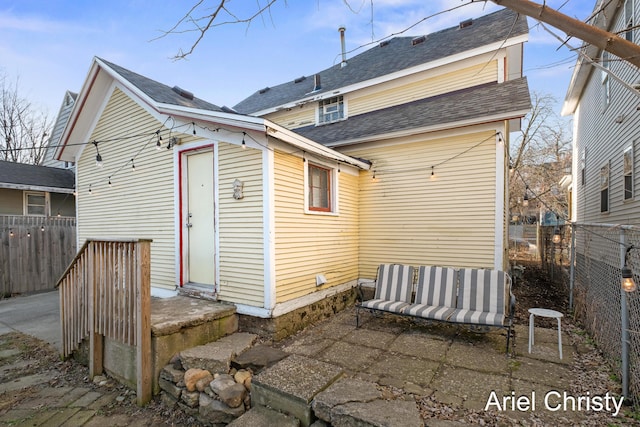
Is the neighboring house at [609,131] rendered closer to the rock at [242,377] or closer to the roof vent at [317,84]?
the rock at [242,377]

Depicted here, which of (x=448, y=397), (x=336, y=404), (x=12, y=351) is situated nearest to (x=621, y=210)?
(x=448, y=397)

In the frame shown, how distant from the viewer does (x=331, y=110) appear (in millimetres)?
9234

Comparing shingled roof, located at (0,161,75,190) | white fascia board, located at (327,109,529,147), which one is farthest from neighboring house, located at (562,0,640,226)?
shingled roof, located at (0,161,75,190)

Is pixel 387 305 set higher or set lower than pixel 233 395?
higher

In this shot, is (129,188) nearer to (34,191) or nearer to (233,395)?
(233,395)

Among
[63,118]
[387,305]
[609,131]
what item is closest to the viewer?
[387,305]

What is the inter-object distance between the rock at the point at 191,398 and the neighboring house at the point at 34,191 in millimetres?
11304

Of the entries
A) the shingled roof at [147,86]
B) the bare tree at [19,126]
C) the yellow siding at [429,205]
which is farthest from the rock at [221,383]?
the bare tree at [19,126]

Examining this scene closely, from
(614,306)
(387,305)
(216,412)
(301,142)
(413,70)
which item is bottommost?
(216,412)

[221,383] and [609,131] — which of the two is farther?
[609,131]

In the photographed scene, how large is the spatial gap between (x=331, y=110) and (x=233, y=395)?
795 centimetres

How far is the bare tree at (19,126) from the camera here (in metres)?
19.6

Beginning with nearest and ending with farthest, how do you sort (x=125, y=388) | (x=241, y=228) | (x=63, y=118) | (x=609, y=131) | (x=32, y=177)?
(x=125, y=388) < (x=241, y=228) < (x=609, y=131) < (x=32, y=177) < (x=63, y=118)

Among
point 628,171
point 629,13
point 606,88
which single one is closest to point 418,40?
point 629,13
